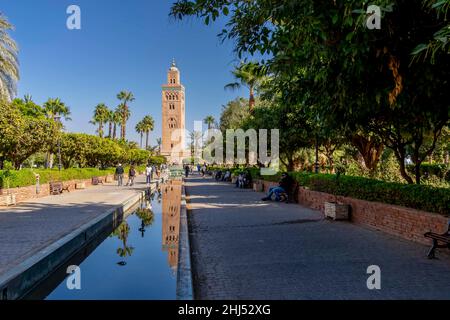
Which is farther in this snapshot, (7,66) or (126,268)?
(7,66)

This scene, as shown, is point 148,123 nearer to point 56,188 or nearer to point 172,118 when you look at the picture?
point 172,118

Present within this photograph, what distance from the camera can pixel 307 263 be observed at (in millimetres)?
5812

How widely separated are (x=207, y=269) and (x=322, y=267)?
5.85 ft

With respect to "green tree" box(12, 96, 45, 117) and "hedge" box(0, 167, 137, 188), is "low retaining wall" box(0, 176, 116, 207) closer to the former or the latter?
"hedge" box(0, 167, 137, 188)

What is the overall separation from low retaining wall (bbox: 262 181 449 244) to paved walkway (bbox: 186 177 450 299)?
0.90ft

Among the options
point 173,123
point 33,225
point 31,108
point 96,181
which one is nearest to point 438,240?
point 33,225

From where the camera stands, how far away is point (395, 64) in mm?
4457

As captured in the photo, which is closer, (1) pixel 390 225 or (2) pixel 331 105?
(2) pixel 331 105

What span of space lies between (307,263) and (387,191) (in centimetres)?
397

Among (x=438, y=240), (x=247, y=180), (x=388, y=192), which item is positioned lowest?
(x=438, y=240)

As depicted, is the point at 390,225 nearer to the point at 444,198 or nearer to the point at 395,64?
the point at 444,198

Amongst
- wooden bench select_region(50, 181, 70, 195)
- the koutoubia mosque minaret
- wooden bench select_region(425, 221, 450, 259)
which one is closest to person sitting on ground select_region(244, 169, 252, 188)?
wooden bench select_region(50, 181, 70, 195)

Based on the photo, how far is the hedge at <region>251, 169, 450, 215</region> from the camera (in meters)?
7.03
